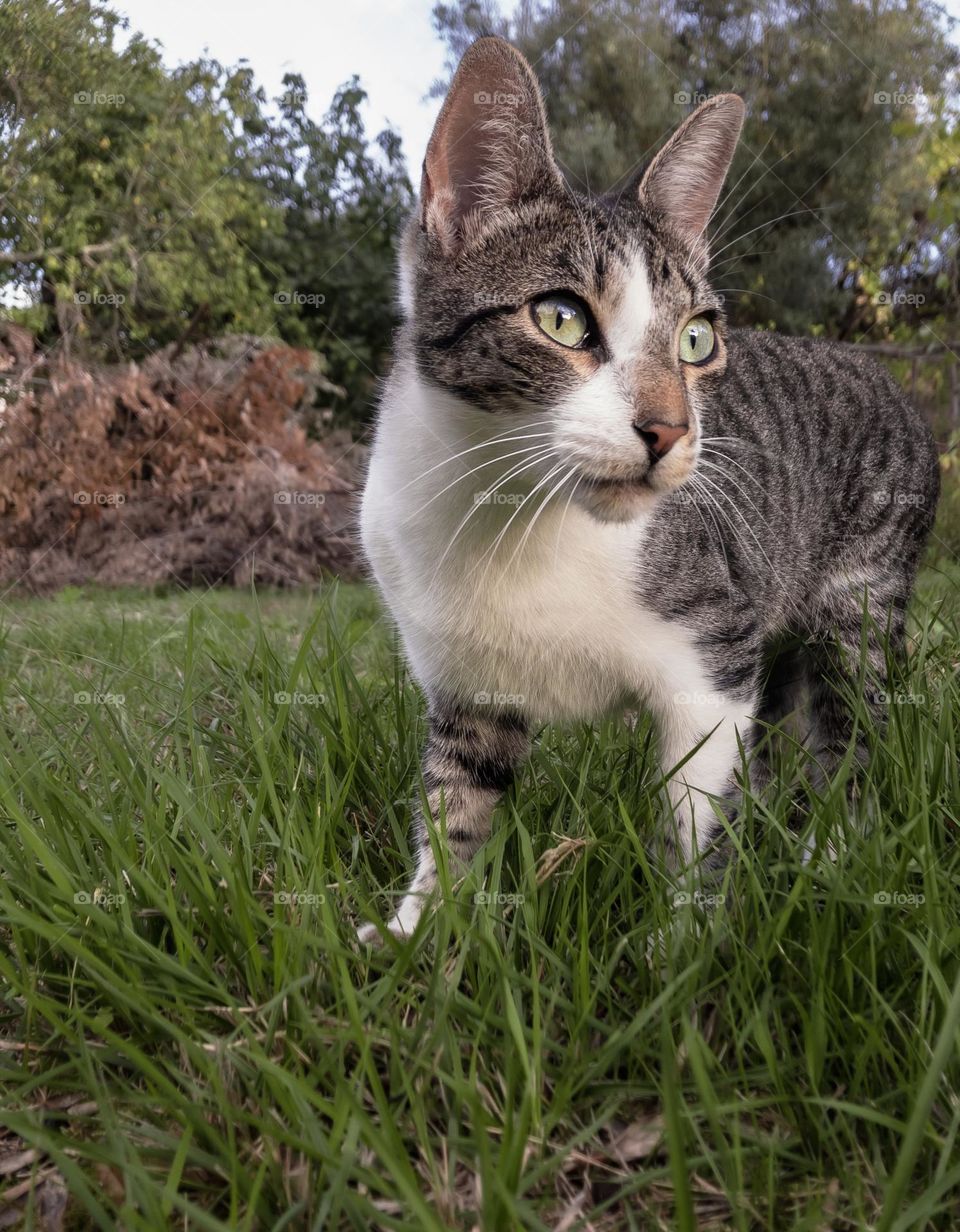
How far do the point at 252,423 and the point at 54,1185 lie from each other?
717cm

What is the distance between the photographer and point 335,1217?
1.26 meters

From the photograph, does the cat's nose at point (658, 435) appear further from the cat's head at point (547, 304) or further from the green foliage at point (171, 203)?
the green foliage at point (171, 203)

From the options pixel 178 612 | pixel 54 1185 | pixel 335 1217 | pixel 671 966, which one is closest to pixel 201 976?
pixel 54 1185

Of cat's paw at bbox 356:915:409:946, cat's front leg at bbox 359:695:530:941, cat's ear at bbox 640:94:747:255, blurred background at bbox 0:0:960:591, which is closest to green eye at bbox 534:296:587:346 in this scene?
cat's ear at bbox 640:94:747:255

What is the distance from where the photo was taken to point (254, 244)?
420 inches

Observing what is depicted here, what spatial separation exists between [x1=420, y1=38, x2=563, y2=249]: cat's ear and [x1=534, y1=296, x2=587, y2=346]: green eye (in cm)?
28

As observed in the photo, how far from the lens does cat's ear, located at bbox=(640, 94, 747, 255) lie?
2252mm

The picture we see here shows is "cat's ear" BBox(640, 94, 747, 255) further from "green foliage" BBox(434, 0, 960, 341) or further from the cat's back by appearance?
"green foliage" BBox(434, 0, 960, 341)

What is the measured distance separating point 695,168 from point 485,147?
0.58m

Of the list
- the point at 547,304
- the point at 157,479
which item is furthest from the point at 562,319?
the point at 157,479

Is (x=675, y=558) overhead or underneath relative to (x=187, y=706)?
overhead

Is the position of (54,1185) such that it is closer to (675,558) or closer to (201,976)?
(201,976)

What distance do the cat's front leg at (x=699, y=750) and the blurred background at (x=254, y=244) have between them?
4.64 metres

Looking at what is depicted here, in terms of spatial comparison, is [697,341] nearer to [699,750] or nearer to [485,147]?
[485,147]
